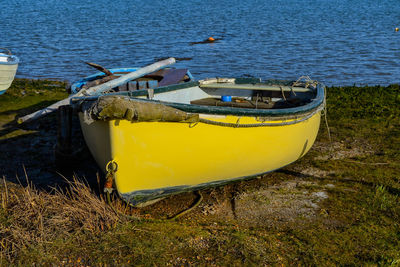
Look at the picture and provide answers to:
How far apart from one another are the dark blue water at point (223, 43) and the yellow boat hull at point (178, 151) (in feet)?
33.8

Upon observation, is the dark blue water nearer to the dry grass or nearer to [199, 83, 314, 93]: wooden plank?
[199, 83, 314, 93]: wooden plank

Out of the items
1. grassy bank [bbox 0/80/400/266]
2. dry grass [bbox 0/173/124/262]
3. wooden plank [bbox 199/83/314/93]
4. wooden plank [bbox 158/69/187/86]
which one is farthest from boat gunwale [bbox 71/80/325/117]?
dry grass [bbox 0/173/124/262]

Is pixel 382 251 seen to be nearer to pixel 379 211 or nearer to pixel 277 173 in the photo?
pixel 379 211

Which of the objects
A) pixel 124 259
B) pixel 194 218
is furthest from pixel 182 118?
pixel 124 259

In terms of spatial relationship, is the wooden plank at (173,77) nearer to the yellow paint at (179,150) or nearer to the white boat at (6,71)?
the yellow paint at (179,150)

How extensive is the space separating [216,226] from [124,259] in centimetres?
134

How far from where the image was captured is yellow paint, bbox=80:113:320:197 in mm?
5383

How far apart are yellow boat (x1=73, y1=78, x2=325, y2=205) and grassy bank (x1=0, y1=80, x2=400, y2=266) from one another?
1.30 feet

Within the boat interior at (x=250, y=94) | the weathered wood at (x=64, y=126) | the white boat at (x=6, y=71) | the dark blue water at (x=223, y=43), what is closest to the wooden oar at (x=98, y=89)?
the weathered wood at (x=64, y=126)

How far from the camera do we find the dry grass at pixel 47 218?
16.2ft

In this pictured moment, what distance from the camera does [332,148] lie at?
862cm

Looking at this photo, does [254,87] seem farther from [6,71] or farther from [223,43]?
[223,43]

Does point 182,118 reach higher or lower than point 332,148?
higher

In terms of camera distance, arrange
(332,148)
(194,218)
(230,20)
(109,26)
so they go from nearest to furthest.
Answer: (194,218), (332,148), (109,26), (230,20)
